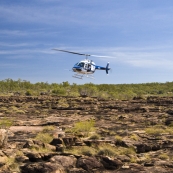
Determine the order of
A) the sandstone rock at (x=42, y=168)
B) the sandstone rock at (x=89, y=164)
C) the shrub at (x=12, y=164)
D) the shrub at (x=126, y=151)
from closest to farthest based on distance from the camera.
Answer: the sandstone rock at (x=42, y=168)
the shrub at (x=12, y=164)
the sandstone rock at (x=89, y=164)
the shrub at (x=126, y=151)

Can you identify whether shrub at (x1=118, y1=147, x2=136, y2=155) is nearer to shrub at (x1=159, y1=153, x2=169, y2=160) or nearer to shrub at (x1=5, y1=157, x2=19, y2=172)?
shrub at (x1=159, y1=153, x2=169, y2=160)

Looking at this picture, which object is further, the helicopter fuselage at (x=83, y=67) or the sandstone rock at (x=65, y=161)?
the helicopter fuselage at (x=83, y=67)

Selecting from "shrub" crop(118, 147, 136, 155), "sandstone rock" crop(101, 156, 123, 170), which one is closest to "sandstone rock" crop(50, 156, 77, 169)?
"sandstone rock" crop(101, 156, 123, 170)

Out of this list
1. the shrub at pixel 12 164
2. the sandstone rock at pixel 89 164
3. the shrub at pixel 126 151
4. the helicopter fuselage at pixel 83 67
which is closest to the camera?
the shrub at pixel 12 164

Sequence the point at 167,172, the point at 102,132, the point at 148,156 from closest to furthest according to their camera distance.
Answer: the point at 167,172, the point at 148,156, the point at 102,132

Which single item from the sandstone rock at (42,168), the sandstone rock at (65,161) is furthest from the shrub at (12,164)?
the sandstone rock at (65,161)

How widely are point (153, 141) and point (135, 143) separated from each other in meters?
1.71

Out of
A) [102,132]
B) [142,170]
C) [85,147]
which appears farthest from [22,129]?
[142,170]

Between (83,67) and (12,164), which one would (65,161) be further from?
(83,67)

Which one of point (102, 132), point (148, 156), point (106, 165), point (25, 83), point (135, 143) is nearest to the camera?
point (106, 165)

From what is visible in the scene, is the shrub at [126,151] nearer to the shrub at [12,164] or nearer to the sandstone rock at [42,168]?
the sandstone rock at [42,168]

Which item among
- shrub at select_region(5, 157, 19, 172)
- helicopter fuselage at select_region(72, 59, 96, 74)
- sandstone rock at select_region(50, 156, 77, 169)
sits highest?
helicopter fuselage at select_region(72, 59, 96, 74)

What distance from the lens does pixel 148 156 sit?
15.3 metres

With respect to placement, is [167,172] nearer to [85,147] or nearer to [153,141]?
[85,147]
